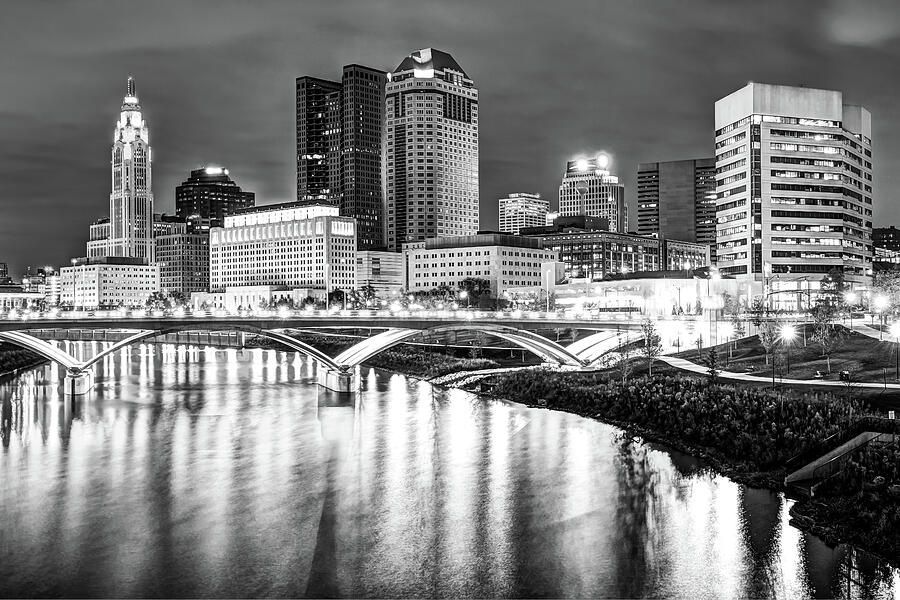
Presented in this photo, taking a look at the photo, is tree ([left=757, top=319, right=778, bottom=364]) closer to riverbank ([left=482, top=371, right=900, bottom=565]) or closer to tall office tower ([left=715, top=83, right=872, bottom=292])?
riverbank ([left=482, top=371, right=900, bottom=565])

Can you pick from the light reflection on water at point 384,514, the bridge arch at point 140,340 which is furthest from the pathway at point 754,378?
the bridge arch at point 140,340

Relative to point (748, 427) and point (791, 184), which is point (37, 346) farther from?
point (791, 184)

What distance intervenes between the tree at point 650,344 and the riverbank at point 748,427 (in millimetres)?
5873

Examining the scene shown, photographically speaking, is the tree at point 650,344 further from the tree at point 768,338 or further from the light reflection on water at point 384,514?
the light reflection on water at point 384,514

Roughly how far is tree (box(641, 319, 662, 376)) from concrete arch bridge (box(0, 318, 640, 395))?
185cm

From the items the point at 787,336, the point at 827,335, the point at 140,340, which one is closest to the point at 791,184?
the point at 787,336

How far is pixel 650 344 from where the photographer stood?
245ft

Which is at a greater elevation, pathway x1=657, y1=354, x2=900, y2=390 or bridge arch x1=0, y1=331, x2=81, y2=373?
bridge arch x1=0, y1=331, x2=81, y2=373

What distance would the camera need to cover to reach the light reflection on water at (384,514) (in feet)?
103

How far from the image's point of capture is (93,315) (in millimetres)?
77625

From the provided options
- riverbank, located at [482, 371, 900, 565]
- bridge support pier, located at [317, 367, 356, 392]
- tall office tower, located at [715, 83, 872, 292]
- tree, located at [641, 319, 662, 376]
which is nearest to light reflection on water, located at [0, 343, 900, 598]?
riverbank, located at [482, 371, 900, 565]

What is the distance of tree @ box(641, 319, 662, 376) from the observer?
73.9 meters

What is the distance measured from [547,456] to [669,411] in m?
10.6

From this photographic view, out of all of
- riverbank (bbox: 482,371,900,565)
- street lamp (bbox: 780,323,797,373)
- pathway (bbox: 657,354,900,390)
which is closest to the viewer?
riverbank (bbox: 482,371,900,565)
